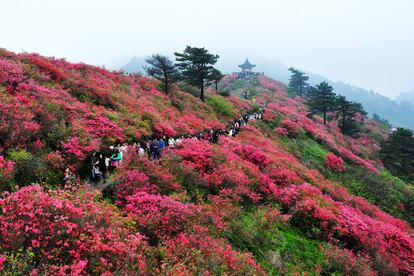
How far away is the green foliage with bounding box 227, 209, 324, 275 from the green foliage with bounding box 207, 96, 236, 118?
27.8 meters

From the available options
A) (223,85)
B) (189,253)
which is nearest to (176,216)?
(189,253)

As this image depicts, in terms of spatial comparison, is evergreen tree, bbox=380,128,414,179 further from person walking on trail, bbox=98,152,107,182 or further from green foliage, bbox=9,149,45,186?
green foliage, bbox=9,149,45,186

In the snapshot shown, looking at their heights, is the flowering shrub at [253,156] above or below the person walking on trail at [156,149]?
below

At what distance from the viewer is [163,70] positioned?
36.8m

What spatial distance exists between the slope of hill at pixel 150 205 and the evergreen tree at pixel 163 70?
29.9 ft

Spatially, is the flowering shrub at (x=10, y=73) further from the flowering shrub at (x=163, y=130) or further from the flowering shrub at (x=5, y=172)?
the flowering shrub at (x=5, y=172)

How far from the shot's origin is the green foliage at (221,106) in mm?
41312

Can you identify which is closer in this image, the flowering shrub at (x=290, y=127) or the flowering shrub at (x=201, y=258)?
the flowering shrub at (x=201, y=258)

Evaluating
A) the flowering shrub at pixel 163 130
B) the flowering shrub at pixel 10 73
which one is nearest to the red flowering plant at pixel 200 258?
the flowering shrub at pixel 163 130

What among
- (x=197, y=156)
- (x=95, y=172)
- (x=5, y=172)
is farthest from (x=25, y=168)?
(x=197, y=156)

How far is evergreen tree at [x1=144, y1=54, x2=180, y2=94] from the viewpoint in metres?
35.9

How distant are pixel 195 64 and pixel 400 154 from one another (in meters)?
29.6

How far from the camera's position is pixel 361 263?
12.2 metres

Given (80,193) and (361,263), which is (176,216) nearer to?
(80,193)
